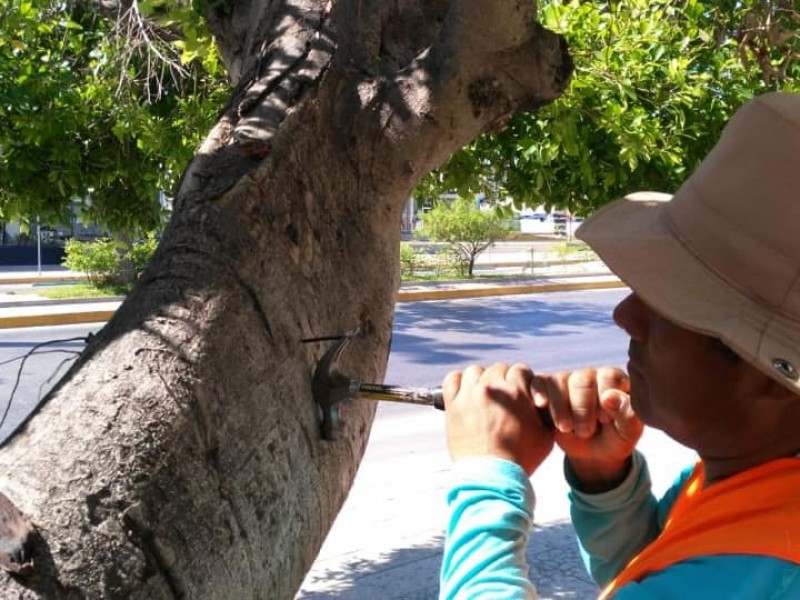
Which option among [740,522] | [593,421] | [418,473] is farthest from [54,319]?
[740,522]

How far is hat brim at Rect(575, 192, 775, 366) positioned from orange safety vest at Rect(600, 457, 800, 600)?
15 cm

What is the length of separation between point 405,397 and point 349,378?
0.14 meters

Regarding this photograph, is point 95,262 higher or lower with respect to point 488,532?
lower

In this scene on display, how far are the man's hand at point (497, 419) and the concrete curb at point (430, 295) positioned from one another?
9.04 m

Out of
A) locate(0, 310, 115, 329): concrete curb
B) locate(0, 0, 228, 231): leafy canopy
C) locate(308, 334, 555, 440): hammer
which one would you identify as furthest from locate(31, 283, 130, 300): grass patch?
locate(308, 334, 555, 440): hammer

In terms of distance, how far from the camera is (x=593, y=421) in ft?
4.21

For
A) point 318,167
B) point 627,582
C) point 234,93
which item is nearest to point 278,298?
point 318,167

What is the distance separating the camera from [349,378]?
4.84ft

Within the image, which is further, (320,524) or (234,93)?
(234,93)

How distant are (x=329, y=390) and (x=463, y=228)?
67.7ft

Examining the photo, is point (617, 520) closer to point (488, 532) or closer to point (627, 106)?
point (488, 532)

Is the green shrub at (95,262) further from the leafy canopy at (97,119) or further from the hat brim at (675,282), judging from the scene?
the hat brim at (675,282)

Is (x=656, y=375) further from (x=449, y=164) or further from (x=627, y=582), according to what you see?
(x=449, y=164)

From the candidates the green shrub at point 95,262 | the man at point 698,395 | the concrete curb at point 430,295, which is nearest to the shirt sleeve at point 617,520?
the man at point 698,395
